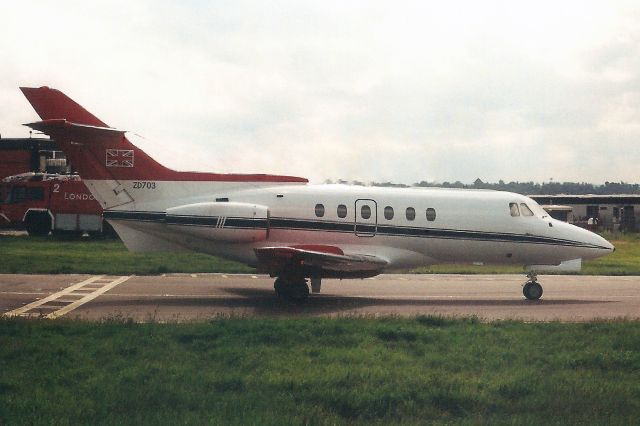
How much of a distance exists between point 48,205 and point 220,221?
27.8 m

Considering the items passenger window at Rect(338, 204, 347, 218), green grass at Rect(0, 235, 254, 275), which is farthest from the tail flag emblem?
green grass at Rect(0, 235, 254, 275)

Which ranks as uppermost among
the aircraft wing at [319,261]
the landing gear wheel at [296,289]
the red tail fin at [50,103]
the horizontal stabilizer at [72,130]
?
the red tail fin at [50,103]

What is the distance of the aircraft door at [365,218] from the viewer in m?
19.8

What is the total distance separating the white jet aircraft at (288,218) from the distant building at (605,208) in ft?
176

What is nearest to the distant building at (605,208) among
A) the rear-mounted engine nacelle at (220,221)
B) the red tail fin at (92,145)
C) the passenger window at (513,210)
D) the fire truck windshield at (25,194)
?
the fire truck windshield at (25,194)

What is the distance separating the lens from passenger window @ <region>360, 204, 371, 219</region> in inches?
782

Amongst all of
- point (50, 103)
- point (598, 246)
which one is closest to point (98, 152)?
point (50, 103)

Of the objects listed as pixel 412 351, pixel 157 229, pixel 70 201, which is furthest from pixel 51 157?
pixel 412 351

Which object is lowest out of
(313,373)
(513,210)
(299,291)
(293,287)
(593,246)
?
(313,373)

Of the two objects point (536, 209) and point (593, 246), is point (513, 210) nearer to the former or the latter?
point (536, 209)

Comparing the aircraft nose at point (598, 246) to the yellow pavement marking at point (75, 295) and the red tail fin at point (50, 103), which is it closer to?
the yellow pavement marking at point (75, 295)

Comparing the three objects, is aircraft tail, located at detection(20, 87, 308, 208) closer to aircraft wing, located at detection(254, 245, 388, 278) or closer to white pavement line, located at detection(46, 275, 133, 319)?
white pavement line, located at detection(46, 275, 133, 319)

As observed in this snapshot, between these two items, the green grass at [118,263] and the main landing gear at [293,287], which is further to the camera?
the green grass at [118,263]

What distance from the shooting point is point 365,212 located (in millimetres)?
19906
